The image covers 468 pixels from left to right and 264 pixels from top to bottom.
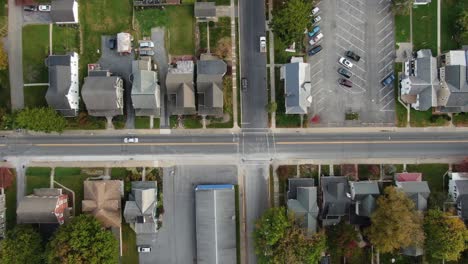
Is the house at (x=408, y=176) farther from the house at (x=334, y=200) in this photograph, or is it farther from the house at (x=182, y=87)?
the house at (x=182, y=87)

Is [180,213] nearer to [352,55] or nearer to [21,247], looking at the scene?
[21,247]

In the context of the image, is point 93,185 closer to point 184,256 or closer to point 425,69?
point 184,256

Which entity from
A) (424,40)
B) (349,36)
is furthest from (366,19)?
(424,40)

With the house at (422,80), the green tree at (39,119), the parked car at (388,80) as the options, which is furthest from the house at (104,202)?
the house at (422,80)

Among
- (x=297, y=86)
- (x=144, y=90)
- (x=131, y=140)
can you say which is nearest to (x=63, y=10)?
(x=144, y=90)

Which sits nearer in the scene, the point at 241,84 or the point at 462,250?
the point at 462,250

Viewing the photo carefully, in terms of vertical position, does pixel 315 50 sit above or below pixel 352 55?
above
